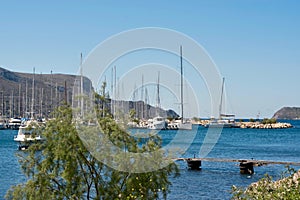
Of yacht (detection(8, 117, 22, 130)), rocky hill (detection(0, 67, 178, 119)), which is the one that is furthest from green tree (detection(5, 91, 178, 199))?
yacht (detection(8, 117, 22, 130))

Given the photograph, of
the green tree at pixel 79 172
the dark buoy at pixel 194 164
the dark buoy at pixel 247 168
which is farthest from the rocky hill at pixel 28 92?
the green tree at pixel 79 172

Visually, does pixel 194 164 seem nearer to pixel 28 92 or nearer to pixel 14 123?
pixel 14 123

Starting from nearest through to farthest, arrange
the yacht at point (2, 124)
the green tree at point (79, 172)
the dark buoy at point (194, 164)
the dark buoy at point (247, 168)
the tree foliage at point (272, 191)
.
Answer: the tree foliage at point (272, 191) < the green tree at point (79, 172) < the dark buoy at point (247, 168) < the dark buoy at point (194, 164) < the yacht at point (2, 124)

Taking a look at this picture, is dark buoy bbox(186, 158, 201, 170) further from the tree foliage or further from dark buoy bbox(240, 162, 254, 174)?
Result: the tree foliage

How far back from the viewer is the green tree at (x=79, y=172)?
1594 centimetres

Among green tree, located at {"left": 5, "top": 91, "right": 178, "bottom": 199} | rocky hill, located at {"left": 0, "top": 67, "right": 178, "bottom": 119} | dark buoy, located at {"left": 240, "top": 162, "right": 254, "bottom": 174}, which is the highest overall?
rocky hill, located at {"left": 0, "top": 67, "right": 178, "bottom": 119}

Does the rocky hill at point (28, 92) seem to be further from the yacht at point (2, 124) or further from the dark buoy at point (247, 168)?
the dark buoy at point (247, 168)

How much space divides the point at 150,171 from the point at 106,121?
2.07 meters

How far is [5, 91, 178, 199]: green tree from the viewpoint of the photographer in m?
15.9

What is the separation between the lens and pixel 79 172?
1634 cm

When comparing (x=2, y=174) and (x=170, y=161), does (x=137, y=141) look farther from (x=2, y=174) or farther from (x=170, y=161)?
(x=2, y=174)

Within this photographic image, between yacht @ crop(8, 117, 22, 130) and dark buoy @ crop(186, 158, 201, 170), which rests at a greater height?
yacht @ crop(8, 117, 22, 130)

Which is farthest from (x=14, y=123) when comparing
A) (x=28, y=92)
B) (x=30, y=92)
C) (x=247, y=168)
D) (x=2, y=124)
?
(x=247, y=168)

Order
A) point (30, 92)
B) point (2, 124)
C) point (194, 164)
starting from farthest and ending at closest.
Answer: point (30, 92) → point (2, 124) → point (194, 164)
